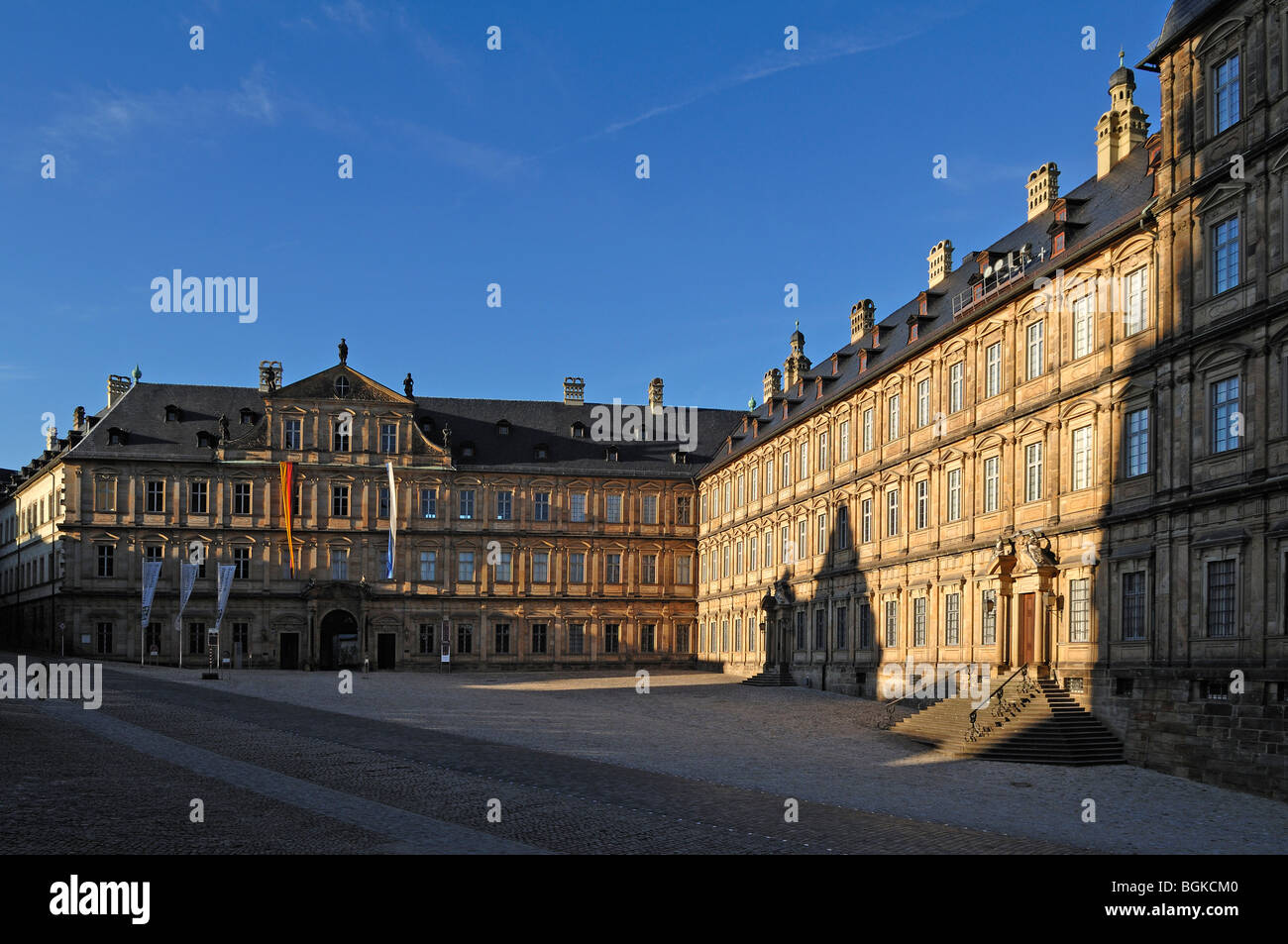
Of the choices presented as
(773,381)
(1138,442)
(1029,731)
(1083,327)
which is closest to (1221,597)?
(1138,442)

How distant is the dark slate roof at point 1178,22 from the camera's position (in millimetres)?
29078

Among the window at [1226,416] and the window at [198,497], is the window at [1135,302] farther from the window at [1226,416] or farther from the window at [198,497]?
the window at [198,497]

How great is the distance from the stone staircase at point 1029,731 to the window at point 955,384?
11133mm

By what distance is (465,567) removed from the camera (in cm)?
7600

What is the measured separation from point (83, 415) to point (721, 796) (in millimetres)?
73740

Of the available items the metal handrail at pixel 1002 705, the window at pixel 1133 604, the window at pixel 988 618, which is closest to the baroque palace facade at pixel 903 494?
the window at pixel 1133 604

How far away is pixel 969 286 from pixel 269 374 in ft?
155

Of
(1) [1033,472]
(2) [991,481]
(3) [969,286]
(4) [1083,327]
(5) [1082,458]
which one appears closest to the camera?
(5) [1082,458]

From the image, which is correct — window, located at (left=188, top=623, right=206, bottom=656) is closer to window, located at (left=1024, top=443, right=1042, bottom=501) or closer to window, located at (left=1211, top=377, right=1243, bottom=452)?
window, located at (left=1024, top=443, right=1042, bottom=501)

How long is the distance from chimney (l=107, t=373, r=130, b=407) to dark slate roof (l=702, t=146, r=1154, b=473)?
4172 centimetres

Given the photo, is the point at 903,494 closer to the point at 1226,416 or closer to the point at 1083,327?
the point at 1083,327

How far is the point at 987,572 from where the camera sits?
123 ft
